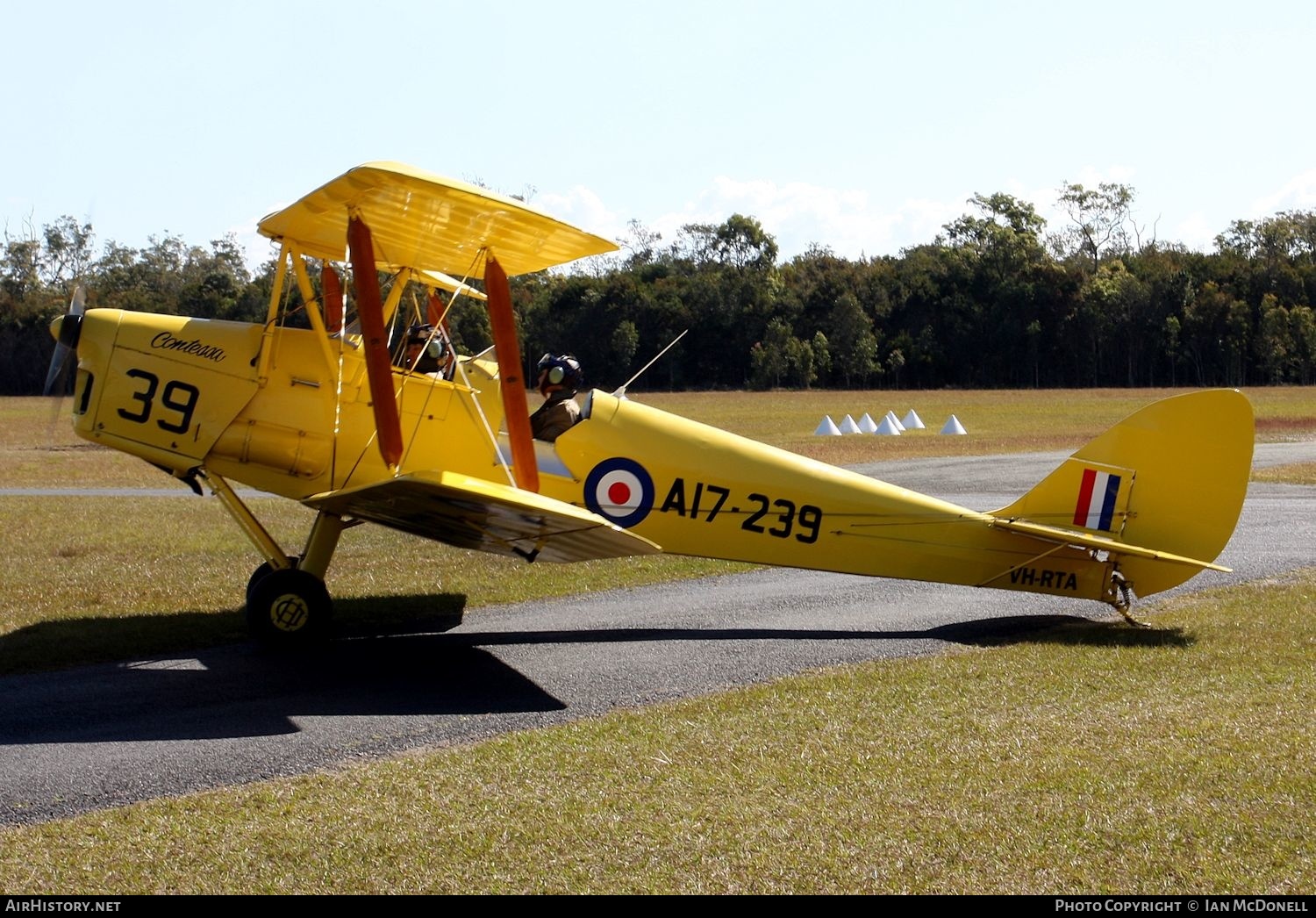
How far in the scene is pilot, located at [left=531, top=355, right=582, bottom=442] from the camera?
9.29 meters

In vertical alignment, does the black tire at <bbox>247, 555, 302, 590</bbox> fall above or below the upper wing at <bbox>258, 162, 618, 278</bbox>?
below

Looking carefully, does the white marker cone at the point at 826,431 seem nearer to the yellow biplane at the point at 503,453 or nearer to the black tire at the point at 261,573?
the yellow biplane at the point at 503,453

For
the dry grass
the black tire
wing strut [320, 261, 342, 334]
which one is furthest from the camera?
wing strut [320, 261, 342, 334]

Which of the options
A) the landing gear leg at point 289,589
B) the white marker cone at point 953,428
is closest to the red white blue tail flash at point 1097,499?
the landing gear leg at point 289,589

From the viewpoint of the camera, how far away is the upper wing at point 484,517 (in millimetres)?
7168

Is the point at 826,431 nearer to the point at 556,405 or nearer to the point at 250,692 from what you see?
the point at 556,405

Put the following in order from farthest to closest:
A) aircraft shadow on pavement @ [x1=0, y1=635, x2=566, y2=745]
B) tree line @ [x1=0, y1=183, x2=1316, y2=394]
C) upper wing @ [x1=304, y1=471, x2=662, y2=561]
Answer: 1. tree line @ [x1=0, y1=183, x2=1316, y2=394]
2. upper wing @ [x1=304, y1=471, x2=662, y2=561]
3. aircraft shadow on pavement @ [x1=0, y1=635, x2=566, y2=745]

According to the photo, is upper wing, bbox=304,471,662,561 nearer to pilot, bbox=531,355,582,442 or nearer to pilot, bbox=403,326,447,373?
pilot, bbox=531,355,582,442

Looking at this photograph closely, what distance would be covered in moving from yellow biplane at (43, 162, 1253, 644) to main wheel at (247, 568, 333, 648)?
0.06 ft

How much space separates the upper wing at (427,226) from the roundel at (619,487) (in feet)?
5.35

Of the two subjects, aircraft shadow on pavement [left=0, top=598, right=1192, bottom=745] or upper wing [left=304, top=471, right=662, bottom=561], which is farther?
upper wing [left=304, top=471, right=662, bottom=561]

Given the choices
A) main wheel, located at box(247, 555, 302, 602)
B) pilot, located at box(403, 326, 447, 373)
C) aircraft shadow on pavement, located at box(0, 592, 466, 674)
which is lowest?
aircraft shadow on pavement, located at box(0, 592, 466, 674)

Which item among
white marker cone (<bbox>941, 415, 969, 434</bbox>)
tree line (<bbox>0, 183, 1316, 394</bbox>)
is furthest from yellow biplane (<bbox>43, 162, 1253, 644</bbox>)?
tree line (<bbox>0, 183, 1316, 394</bbox>)
